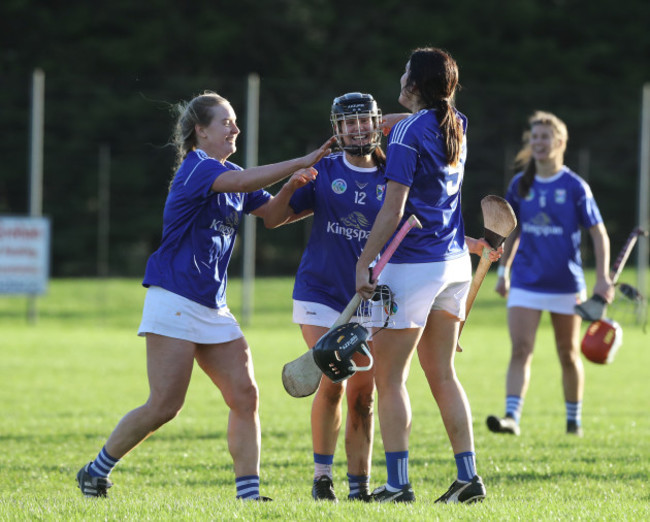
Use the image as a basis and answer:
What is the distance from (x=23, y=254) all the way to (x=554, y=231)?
39.6 ft

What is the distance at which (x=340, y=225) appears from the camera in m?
5.50

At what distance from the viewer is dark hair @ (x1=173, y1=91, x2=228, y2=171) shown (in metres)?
5.28

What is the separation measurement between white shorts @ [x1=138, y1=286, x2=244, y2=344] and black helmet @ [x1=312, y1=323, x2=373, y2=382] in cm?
63

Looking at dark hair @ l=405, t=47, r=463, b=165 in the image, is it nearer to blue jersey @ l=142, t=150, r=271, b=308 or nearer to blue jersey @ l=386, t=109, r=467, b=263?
blue jersey @ l=386, t=109, r=467, b=263

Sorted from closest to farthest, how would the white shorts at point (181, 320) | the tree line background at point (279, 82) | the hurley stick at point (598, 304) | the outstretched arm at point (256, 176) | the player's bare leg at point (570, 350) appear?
the outstretched arm at point (256, 176) < the white shorts at point (181, 320) < the hurley stick at point (598, 304) < the player's bare leg at point (570, 350) < the tree line background at point (279, 82)

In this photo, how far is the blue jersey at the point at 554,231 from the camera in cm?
817

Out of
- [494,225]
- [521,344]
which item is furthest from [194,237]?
[521,344]

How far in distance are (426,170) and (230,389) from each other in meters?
1.40

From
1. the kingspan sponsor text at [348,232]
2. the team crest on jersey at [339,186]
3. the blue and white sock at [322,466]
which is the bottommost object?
the blue and white sock at [322,466]

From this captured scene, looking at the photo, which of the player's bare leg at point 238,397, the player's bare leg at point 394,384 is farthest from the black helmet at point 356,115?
the player's bare leg at point 238,397

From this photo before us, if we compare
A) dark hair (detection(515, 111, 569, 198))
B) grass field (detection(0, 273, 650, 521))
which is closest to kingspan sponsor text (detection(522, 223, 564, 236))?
dark hair (detection(515, 111, 569, 198))

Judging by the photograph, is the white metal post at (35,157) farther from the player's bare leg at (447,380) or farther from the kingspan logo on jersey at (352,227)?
the player's bare leg at (447,380)

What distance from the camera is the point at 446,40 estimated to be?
1403 inches

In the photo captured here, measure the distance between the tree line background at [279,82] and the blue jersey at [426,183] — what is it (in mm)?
19591
